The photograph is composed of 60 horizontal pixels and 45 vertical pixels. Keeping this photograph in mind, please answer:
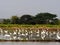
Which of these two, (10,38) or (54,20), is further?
(54,20)

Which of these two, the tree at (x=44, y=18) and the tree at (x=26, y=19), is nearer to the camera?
the tree at (x=26, y=19)

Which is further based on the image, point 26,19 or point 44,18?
point 44,18

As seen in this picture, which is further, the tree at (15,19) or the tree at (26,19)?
the tree at (15,19)

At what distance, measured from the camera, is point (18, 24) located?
16188 mm

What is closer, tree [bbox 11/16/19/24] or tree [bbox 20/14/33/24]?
tree [bbox 20/14/33/24]

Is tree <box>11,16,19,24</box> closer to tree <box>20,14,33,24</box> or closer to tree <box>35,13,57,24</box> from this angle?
tree <box>20,14,33,24</box>

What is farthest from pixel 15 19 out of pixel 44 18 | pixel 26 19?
pixel 44 18

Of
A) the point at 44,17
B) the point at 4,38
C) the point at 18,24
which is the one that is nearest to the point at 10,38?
the point at 4,38

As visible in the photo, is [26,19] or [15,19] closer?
[26,19]

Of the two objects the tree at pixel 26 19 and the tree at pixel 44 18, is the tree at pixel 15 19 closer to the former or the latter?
the tree at pixel 26 19

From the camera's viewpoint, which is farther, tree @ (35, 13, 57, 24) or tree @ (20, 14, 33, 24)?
tree @ (35, 13, 57, 24)

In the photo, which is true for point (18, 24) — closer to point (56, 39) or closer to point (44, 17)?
point (44, 17)

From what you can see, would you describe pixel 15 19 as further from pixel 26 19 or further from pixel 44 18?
pixel 44 18

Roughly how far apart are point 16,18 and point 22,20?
1.76 feet
